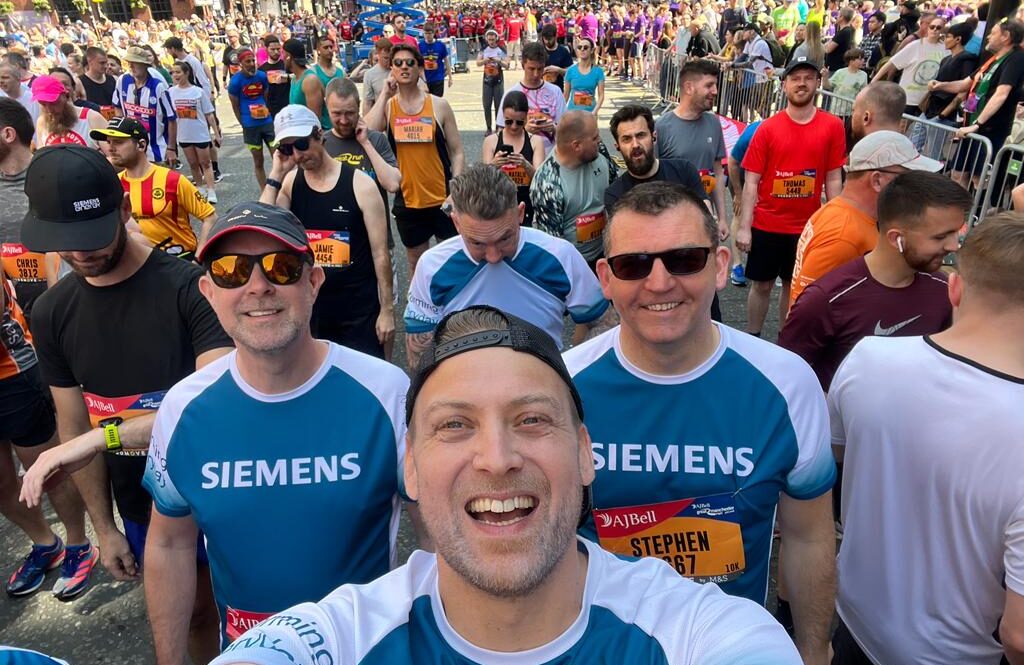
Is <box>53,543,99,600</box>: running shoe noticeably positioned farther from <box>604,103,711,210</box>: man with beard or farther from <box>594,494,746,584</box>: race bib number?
<box>604,103,711,210</box>: man with beard

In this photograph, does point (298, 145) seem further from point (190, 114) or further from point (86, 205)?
point (190, 114)

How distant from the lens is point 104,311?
2.53 m

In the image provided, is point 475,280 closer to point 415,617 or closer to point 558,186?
point 558,186

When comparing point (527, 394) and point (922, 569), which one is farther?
point (922, 569)

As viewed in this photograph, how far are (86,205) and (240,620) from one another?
1.54 meters

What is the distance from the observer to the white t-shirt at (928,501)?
1.76 m

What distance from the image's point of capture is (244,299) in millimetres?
2021

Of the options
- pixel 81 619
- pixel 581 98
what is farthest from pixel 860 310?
pixel 581 98

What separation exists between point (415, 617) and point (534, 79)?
7.30 metres

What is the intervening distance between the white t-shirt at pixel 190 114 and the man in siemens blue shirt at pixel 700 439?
942 centimetres

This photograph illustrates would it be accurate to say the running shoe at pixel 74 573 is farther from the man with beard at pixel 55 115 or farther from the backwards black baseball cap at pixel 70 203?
the man with beard at pixel 55 115

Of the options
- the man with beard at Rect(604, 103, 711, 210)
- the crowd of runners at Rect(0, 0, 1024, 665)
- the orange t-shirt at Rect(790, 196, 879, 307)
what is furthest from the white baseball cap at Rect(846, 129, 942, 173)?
the man with beard at Rect(604, 103, 711, 210)

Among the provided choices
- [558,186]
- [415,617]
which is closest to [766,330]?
[558,186]

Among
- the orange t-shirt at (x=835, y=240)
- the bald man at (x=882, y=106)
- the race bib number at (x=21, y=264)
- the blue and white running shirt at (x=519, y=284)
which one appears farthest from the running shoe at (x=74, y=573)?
the bald man at (x=882, y=106)
